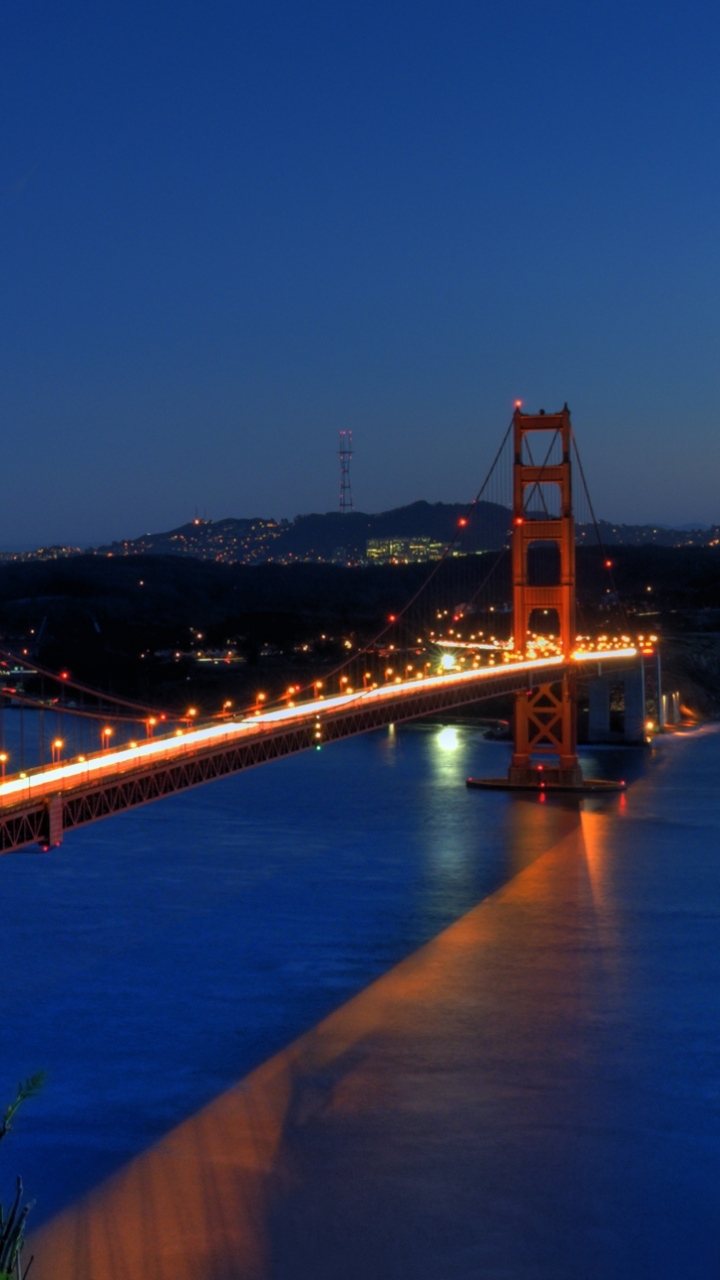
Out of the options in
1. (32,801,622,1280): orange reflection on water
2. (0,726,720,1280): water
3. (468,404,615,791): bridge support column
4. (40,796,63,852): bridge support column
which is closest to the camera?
(32,801,622,1280): orange reflection on water

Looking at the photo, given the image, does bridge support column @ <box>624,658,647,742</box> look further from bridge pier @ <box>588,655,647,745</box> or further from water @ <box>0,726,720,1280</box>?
water @ <box>0,726,720,1280</box>

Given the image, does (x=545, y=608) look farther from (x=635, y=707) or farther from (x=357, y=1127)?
(x=357, y=1127)

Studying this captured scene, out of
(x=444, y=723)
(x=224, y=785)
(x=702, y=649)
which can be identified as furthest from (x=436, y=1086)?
(x=702, y=649)

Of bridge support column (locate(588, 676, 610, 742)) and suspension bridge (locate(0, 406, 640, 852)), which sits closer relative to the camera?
suspension bridge (locate(0, 406, 640, 852))

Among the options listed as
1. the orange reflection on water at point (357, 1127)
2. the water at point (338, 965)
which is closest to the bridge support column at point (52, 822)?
the water at point (338, 965)

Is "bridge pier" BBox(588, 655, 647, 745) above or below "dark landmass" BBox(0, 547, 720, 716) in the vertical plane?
below

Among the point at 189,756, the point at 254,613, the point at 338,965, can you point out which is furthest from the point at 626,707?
the point at 254,613

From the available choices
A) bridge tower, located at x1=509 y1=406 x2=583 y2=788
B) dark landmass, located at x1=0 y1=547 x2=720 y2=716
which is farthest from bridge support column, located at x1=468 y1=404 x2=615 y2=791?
dark landmass, located at x1=0 y1=547 x2=720 y2=716
